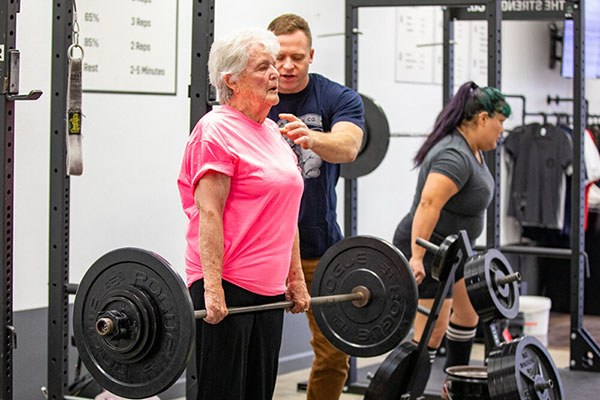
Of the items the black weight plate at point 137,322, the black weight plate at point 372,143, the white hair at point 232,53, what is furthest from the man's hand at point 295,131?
the black weight plate at point 372,143

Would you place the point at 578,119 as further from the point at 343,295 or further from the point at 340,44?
the point at 343,295

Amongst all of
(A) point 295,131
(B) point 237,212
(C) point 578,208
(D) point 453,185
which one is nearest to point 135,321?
(B) point 237,212

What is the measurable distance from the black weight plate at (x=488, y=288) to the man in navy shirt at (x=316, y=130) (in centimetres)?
50

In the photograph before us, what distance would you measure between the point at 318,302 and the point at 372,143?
1997 mm

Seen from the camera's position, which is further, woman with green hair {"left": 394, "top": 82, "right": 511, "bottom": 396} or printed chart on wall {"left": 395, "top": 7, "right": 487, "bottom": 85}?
printed chart on wall {"left": 395, "top": 7, "right": 487, "bottom": 85}

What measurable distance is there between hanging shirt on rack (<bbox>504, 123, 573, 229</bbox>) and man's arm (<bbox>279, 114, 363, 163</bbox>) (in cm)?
453

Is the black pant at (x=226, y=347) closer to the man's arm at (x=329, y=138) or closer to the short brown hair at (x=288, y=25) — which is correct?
the man's arm at (x=329, y=138)

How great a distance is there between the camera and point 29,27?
426 centimetres

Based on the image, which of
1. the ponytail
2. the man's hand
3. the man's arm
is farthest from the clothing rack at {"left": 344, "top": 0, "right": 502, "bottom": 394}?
the man's hand

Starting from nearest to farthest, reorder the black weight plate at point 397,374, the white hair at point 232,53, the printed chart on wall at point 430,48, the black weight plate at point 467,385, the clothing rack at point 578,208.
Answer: the white hair at point 232,53, the black weight plate at point 397,374, the black weight plate at point 467,385, the clothing rack at point 578,208, the printed chart on wall at point 430,48

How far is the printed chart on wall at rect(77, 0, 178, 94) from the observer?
451 centimetres

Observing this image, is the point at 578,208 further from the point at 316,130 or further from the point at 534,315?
the point at 316,130

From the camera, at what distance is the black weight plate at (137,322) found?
8.92 feet

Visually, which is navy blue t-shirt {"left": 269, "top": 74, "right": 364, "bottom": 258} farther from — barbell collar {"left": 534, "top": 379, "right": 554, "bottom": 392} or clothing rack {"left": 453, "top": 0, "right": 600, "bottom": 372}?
clothing rack {"left": 453, "top": 0, "right": 600, "bottom": 372}
